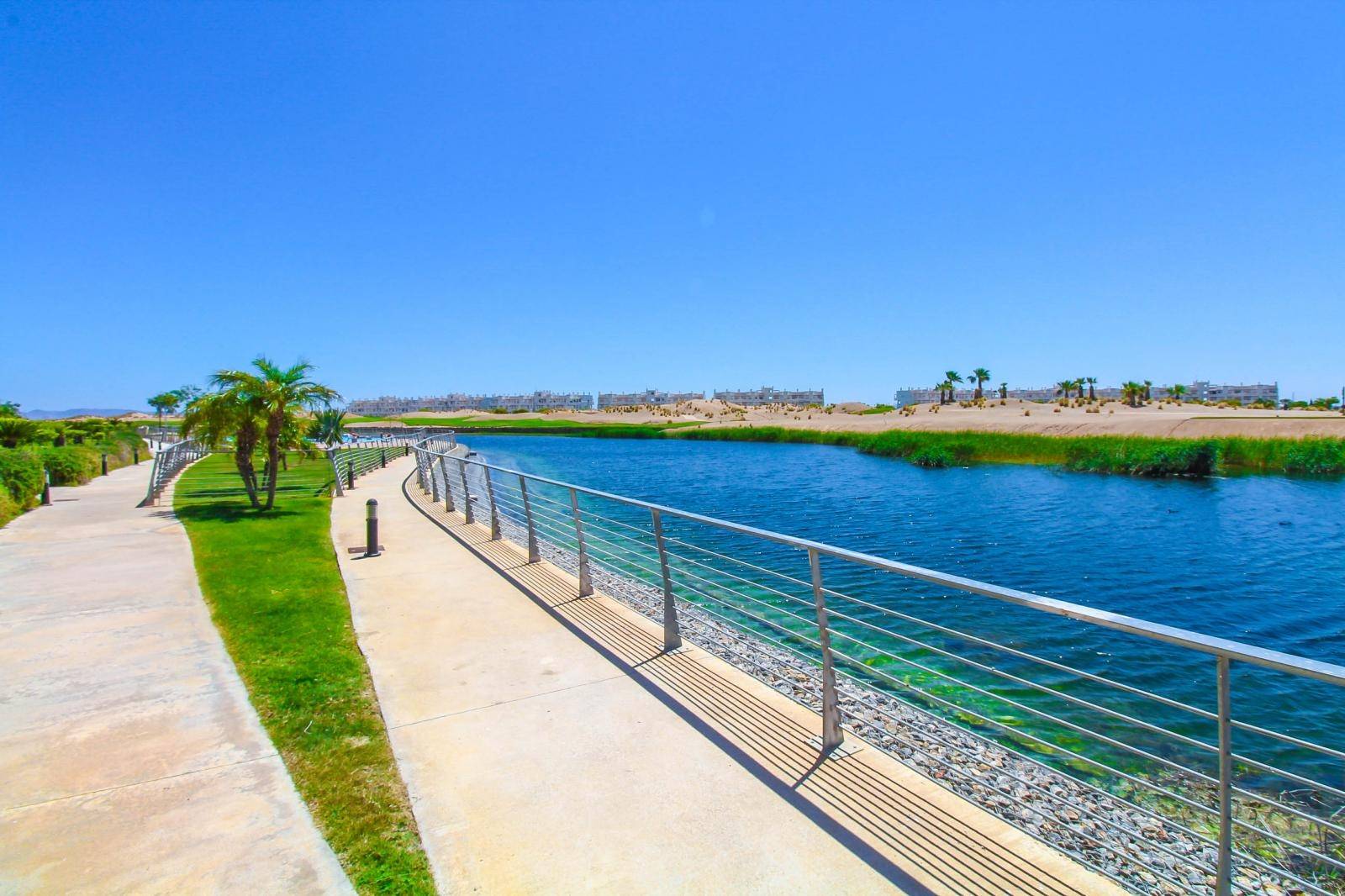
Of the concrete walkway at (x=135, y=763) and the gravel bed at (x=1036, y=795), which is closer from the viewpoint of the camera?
the gravel bed at (x=1036, y=795)

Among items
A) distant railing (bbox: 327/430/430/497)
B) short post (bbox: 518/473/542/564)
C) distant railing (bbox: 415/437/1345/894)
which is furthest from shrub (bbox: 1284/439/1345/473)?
distant railing (bbox: 327/430/430/497)

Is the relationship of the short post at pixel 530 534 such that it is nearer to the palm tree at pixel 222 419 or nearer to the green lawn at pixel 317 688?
the green lawn at pixel 317 688

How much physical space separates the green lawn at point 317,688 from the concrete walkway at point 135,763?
5.2 inches

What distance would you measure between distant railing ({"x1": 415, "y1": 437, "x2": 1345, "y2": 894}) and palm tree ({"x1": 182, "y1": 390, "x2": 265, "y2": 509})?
630 centimetres

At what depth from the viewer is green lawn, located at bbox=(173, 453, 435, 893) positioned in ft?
11.6

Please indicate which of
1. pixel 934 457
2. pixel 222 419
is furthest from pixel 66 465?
pixel 934 457

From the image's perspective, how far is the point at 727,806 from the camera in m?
3.79

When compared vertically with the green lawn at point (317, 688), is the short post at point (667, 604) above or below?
above

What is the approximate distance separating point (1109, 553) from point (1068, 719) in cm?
1072

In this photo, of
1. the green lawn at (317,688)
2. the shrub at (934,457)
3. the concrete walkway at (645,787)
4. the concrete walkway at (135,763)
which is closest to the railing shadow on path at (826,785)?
the concrete walkway at (645,787)

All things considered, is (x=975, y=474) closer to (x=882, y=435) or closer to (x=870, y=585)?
(x=882, y=435)

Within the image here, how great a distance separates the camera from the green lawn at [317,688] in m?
3.53

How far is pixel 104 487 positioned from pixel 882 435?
153 ft

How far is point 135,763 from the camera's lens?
4.36 m
